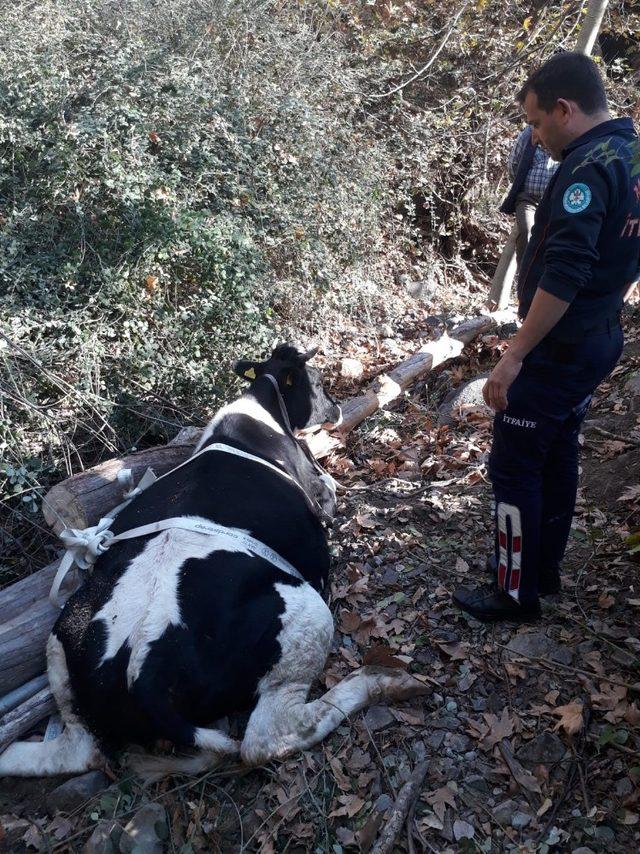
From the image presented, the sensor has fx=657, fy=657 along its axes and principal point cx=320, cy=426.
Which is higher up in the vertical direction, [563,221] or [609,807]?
[563,221]

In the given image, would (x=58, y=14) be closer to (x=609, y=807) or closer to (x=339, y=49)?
(x=339, y=49)

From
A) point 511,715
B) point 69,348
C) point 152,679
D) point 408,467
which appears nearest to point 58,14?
point 69,348

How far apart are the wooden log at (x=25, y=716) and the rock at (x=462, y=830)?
2.05m

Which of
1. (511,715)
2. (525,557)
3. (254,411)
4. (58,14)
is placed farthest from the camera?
(58,14)

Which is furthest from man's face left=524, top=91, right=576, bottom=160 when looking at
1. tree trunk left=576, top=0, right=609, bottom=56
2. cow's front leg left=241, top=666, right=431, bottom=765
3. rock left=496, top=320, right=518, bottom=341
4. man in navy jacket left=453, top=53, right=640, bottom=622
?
tree trunk left=576, top=0, right=609, bottom=56

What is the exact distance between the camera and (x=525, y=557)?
10.8 ft

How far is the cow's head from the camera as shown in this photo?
16.2 feet

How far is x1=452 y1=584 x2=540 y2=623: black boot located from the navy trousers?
0.26ft

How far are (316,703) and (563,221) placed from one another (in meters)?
2.41

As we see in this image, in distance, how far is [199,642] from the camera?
2.94 m

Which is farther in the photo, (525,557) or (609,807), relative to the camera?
(525,557)

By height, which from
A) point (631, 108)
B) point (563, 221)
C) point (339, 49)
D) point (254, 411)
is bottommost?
point (254, 411)

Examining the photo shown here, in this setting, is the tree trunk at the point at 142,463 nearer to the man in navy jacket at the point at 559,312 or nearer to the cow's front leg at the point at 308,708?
the cow's front leg at the point at 308,708

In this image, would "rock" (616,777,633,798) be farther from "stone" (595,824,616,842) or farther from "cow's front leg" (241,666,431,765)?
"cow's front leg" (241,666,431,765)
